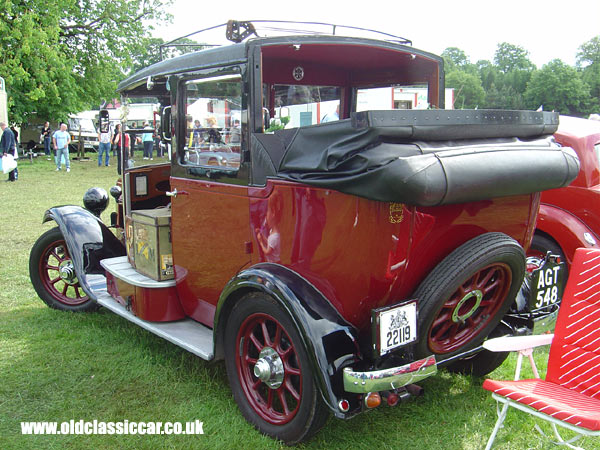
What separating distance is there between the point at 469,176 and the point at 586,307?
115cm

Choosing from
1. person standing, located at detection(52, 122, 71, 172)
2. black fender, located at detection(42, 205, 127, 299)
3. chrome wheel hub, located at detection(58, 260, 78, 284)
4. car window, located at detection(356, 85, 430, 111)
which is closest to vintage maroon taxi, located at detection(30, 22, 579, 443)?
car window, located at detection(356, 85, 430, 111)

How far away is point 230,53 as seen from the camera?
3152 mm

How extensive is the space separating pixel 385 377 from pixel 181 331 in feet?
5.64

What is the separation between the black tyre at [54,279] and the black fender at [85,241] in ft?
0.70

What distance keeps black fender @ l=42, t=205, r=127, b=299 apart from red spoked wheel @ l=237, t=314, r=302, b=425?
80.7 inches

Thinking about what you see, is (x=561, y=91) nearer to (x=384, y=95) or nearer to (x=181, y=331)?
(x=384, y=95)

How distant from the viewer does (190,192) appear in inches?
144

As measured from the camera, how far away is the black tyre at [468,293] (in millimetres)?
2619

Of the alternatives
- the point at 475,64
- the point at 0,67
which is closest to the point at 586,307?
the point at 0,67

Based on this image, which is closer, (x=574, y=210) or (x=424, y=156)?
(x=424, y=156)

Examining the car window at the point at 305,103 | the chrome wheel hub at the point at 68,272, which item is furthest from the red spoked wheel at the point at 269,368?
the chrome wheel hub at the point at 68,272

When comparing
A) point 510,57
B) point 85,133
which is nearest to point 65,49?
point 85,133

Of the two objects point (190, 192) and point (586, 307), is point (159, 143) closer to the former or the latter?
point (190, 192)

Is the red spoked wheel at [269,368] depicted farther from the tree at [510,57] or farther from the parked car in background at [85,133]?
the tree at [510,57]
